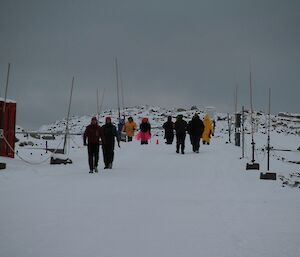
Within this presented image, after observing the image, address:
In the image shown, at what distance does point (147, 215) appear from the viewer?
815 centimetres

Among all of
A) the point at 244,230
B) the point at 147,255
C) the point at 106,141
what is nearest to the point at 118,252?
the point at 147,255

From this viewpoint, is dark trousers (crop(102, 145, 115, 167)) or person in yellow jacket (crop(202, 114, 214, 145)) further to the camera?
person in yellow jacket (crop(202, 114, 214, 145))

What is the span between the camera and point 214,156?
22859mm

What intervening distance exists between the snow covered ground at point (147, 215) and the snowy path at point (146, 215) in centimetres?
1

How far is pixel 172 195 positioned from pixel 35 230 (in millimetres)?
4563

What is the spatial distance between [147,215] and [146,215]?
0.02 metres

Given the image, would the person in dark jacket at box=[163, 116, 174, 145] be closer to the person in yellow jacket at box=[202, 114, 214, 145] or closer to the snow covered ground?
the person in yellow jacket at box=[202, 114, 214, 145]

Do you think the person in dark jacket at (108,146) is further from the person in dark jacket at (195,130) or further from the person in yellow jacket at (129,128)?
the person in yellow jacket at (129,128)

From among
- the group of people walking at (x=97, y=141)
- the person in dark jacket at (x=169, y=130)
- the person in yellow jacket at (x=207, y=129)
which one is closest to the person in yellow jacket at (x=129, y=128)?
the person in dark jacket at (x=169, y=130)

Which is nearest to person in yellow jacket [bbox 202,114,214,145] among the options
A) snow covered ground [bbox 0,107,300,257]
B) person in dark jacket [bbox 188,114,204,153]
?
person in dark jacket [bbox 188,114,204,153]

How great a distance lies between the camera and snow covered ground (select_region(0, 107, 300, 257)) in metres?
5.93

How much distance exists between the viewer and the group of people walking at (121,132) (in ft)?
56.7

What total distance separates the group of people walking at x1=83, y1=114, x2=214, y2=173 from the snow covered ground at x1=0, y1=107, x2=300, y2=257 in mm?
1912

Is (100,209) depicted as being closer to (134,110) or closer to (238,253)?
(238,253)
